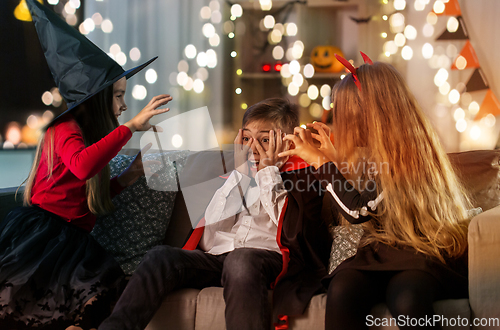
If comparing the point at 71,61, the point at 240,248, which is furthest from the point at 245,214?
the point at 71,61


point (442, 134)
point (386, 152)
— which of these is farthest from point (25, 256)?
point (442, 134)

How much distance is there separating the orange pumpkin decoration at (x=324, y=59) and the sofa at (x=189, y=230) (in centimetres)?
107

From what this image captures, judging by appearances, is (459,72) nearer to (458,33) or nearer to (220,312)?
(458,33)

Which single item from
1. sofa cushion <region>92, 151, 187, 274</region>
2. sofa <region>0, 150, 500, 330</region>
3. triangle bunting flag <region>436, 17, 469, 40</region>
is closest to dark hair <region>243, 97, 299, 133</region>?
sofa <region>0, 150, 500, 330</region>

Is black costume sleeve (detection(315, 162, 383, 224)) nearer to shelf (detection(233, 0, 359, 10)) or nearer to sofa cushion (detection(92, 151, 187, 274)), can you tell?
sofa cushion (detection(92, 151, 187, 274))

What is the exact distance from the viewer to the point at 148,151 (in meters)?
1.22

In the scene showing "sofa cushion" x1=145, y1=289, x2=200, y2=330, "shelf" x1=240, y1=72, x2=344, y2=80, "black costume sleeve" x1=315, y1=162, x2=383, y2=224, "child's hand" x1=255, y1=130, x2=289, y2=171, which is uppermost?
"shelf" x1=240, y1=72, x2=344, y2=80

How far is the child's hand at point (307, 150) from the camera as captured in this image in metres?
0.94

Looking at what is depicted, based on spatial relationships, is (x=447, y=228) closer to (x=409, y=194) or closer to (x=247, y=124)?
(x=409, y=194)

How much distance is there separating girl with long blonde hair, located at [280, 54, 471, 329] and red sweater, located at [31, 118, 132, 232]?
481 millimetres

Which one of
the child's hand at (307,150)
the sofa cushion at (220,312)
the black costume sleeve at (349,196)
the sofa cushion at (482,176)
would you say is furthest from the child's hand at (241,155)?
the sofa cushion at (482,176)

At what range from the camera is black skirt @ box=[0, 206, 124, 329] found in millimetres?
823

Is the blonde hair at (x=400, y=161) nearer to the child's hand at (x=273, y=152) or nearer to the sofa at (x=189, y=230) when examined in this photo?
the sofa at (x=189, y=230)

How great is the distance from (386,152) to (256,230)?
40 centimetres
